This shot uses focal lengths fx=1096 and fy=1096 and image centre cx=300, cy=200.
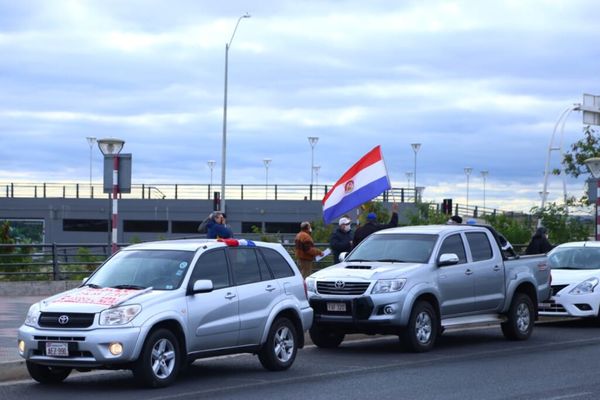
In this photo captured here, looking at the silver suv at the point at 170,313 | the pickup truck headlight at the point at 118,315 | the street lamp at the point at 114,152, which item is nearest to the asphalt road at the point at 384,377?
the silver suv at the point at 170,313

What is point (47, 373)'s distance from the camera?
12.7 metres

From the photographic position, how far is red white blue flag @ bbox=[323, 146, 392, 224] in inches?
960

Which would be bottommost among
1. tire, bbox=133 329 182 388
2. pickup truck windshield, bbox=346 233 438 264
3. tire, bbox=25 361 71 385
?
tire, bbox=25 361 71 385

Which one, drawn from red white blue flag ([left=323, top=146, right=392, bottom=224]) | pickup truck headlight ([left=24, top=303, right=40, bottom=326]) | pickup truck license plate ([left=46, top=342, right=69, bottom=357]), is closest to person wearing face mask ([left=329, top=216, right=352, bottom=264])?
red white blue flag ([left=323, top=146, right=392, bottom=224])

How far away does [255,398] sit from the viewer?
38.4 feet

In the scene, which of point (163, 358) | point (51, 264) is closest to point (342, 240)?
point (51, 264)

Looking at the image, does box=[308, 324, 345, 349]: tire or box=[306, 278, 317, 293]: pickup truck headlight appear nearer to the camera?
box=[306, 278, 317, 293]: pickup truck headlight

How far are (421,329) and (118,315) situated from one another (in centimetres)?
588

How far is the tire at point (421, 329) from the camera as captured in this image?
52.5ft

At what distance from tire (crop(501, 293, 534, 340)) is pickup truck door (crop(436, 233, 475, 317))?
1.20m

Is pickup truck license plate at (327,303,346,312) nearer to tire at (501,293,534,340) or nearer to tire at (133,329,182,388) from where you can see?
tire at (501,293,534,340)

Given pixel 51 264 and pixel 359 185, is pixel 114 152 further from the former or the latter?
pixel 51 264

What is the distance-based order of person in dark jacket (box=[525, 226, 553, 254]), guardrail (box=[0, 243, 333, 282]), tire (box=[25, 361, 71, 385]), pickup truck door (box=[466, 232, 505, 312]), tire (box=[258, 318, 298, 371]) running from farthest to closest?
guardrail (box=[0, 243, 333, 282]) < person in dark jacket (box=[525, 226, 553, 254]) < pickup truck door (box=[466, 232, 505, 312]) < tire (box=[258, 318, 298, 371]) < tire (box=[25, 361, 71, 385])

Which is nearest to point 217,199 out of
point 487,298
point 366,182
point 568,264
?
point 366,182
